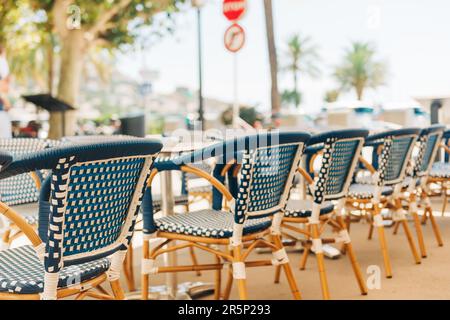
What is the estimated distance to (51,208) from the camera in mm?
1406

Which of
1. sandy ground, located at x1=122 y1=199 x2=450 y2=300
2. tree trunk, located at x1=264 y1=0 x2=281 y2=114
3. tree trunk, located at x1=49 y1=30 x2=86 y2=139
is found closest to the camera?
sandy ground, located at x1=122 y1=199 x2=450 y2=300

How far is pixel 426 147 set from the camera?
362 centimetres

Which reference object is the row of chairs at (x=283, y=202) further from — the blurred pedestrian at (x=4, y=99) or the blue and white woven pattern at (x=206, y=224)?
the blurred pedestrian at (x=4, y=99)

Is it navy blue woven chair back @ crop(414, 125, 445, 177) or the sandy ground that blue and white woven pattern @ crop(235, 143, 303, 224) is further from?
navy blue woven chair back @ crop(414, 125, 445, 177)

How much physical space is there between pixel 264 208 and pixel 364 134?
2.62ft

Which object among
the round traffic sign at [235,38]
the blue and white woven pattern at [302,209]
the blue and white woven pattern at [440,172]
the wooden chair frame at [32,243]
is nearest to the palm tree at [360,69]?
the round traffic sign at [235,38]

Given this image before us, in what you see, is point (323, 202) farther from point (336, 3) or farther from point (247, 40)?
point (247, 40)

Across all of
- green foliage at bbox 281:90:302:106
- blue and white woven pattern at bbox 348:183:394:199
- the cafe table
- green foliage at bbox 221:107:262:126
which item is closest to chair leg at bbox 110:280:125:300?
the cafe table

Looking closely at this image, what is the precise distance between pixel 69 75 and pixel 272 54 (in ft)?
15.8

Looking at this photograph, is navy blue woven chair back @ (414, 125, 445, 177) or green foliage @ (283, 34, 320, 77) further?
green foliage @ (283, 34, 320, 77)

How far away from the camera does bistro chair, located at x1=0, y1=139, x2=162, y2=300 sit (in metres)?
1.39

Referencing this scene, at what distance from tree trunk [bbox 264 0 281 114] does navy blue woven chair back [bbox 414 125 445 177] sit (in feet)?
18.0

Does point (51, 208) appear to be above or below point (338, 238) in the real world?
above
